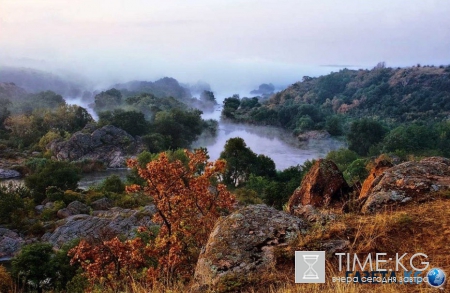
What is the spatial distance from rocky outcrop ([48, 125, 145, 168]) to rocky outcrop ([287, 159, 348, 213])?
52.1 metres

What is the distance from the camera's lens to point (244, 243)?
6.03m

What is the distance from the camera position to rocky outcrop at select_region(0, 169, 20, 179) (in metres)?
49.9

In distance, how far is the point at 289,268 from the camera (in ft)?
18.1

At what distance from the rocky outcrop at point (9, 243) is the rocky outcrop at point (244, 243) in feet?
72.2

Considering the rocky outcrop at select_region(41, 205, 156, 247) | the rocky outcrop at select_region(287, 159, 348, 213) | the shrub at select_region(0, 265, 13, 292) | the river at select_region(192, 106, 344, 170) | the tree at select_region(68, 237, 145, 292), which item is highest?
the rocky outcrop at select_region(287, 159, 348, 213)

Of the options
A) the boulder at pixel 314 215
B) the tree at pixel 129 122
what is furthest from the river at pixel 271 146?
the boulder at pixel 314 215

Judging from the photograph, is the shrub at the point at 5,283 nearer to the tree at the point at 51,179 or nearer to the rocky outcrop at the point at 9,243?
the rocky outcrop at the point at 9,243

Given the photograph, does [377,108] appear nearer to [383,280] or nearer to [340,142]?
[340,142]

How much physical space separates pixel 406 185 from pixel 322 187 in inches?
117

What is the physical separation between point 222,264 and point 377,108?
124 meters

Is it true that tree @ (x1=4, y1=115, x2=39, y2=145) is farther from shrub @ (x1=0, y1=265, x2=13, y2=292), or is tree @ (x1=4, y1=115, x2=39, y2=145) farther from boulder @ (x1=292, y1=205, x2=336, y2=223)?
boulder @ (x1=292, y1=205, x2=336, y2=223)

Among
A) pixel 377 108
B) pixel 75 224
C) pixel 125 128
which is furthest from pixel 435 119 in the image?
pixel 75 224

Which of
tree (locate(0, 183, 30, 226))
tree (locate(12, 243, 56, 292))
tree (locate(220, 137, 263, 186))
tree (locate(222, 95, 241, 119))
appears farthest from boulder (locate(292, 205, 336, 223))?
tree (locate(222, 95, 241, 119))

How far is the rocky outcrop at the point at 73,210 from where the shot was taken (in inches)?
1222
